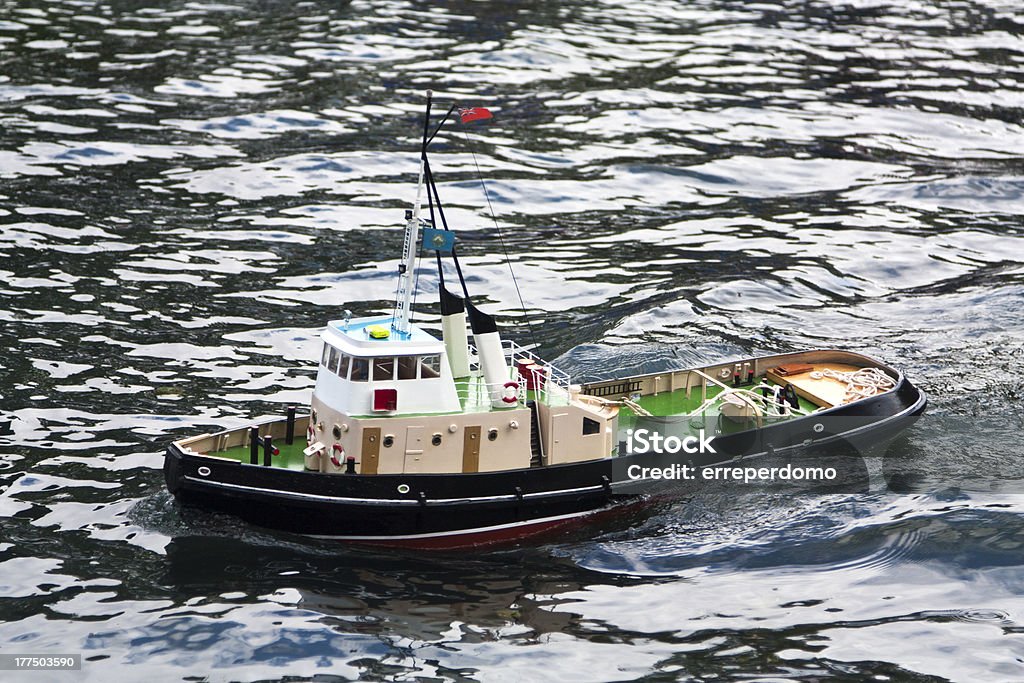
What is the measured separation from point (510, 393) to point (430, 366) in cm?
166

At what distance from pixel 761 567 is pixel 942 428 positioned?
831 centimetres

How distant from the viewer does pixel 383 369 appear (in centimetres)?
2147

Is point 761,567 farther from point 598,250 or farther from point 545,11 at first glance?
point 545,11

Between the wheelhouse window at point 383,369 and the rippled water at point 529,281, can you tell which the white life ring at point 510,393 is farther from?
the rippled water at point 529,281

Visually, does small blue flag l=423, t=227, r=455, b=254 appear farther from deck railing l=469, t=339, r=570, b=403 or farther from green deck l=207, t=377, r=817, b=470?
green deck l=207, t=377, r=817, b=470

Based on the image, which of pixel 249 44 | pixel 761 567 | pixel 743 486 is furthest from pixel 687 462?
pixel 249 44

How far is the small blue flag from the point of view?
2189cm

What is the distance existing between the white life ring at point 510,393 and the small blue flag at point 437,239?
289 centimetres

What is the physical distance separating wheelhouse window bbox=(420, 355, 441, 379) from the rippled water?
349 cm

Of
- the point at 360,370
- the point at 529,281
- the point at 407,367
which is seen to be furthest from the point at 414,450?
the point at 529,281

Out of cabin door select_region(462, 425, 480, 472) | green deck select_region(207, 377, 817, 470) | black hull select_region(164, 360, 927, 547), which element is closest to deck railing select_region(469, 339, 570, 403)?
green deck select_region(207, 377, 817, 470)

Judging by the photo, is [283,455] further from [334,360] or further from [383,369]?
[383,369]

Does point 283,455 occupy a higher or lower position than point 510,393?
lower

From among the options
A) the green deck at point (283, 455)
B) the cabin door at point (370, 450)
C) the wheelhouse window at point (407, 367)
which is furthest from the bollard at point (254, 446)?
the wheelhouse window at point (407, 367)
